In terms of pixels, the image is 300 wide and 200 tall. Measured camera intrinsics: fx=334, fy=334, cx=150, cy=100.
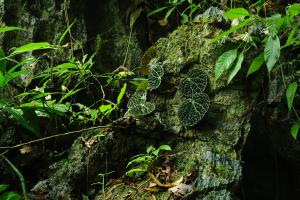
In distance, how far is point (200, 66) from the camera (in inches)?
97.7

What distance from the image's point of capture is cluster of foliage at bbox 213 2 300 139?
72.0 inches

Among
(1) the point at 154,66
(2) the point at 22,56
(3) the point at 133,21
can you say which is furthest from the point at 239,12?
(2) the point at 22,56

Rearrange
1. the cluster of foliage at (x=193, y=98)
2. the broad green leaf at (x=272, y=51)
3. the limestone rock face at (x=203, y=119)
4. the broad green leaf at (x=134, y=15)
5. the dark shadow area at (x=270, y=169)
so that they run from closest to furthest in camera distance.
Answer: the broad green leaf at (x=272, y=51)
the limestone rock face at (x=203, y=119)
the cluster of foliage at (x=193, y=98)
the dark shadow area at (x=270, y=169)
the broad green leaf at (x=134, y=15)

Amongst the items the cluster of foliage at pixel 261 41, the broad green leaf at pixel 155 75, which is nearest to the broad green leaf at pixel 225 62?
the cluster of foliage at pixel 261 41

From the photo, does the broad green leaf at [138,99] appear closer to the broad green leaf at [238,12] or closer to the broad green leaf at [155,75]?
the broad green leaf at [155,75]

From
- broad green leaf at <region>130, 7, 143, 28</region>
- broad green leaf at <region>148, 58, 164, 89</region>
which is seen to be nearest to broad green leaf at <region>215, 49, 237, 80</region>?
broad green leaf at <region>148, 58, 164, 89</region>

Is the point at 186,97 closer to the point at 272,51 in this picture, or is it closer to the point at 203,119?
the point at 203,119

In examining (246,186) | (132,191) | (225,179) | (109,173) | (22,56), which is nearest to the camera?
(225,179)

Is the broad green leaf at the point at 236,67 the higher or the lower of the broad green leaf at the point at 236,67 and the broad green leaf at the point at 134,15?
the lower

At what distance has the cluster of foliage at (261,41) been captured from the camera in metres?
1.83

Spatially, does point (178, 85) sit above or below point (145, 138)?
above

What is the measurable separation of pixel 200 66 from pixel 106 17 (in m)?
1.52

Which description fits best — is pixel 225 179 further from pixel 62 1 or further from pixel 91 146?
pixel 62 1

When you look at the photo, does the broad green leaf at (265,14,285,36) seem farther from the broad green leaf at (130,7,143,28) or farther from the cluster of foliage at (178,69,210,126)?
the broad green leaf at (130,7,143,28)
